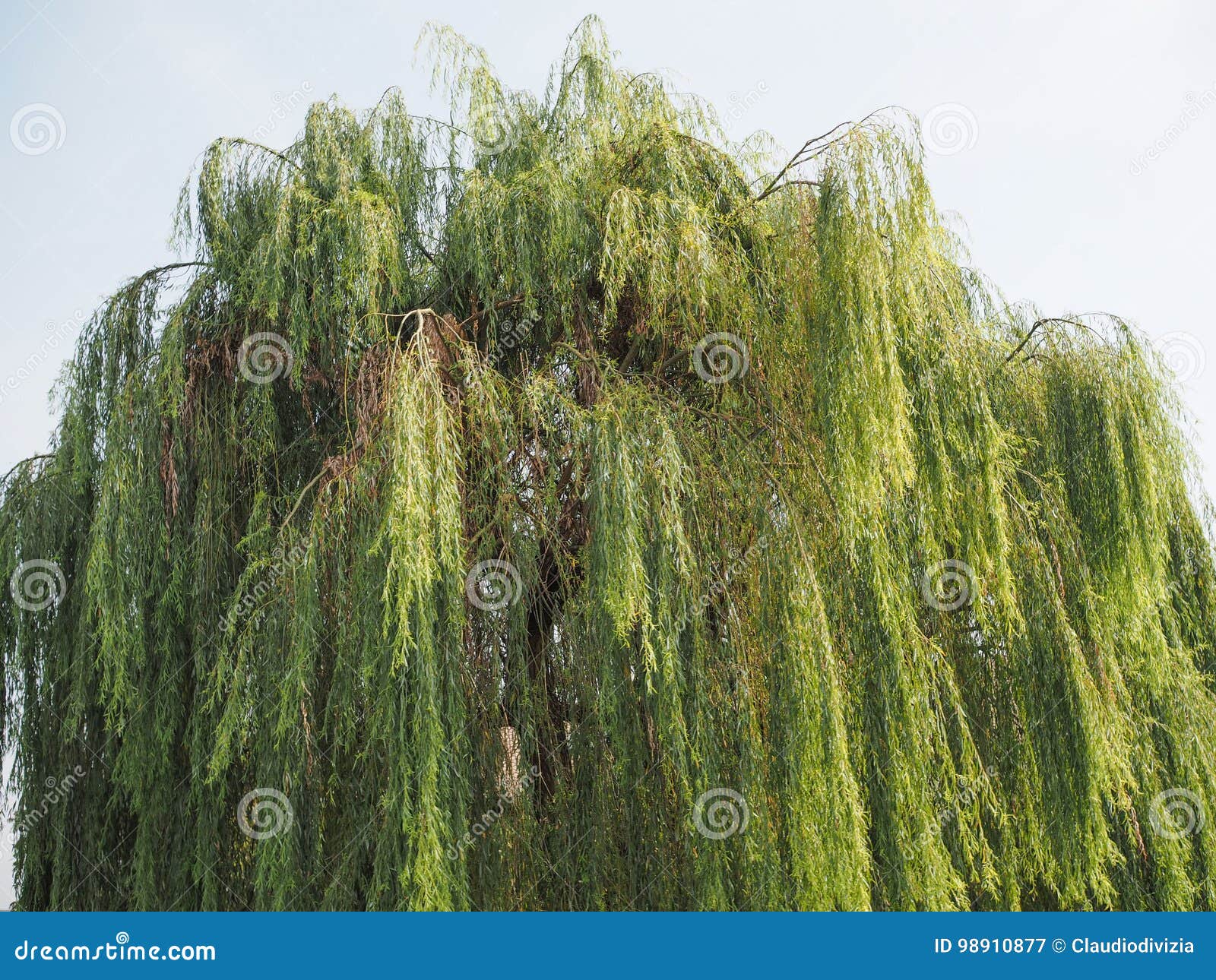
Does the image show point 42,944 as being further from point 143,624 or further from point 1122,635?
point 1122,635

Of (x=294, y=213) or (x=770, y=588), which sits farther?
(x=294, y=213)

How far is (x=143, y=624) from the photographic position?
442 cm

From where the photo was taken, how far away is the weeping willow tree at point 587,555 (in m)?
3.86

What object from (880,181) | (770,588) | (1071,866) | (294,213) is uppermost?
(294,213)

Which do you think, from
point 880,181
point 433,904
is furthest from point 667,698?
point 880,181

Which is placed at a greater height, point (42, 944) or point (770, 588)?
point (770, 588)

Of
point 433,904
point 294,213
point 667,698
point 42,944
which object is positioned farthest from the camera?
point 294,213

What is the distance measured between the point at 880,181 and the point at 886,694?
198cm

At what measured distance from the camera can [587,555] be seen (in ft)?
13.1

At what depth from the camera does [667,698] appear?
3818 mm

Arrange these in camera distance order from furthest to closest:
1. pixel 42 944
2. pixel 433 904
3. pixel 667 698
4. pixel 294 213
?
1. pixel 294 213
2. pixel 42 944
3. pixel 667 698
4. pixel 433 904

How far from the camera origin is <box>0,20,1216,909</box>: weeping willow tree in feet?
12.7

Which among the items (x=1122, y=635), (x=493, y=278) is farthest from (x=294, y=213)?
(x=1122, y=635)

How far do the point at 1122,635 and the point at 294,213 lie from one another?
13.7 feet
